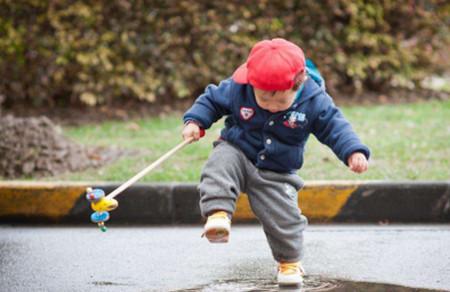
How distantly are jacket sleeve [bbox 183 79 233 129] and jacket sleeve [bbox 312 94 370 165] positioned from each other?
0.42 meters

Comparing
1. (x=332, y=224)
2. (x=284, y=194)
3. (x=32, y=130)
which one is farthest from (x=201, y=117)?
(x=32, y=130)

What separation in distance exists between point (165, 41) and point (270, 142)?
5.86 meters

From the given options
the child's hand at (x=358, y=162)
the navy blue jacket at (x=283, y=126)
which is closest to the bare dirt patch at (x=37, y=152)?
the navy blue jacket at (x=283, y=126)

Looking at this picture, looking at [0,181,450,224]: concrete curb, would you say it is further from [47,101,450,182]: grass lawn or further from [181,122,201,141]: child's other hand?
[181,122,201,141]: child's other hand

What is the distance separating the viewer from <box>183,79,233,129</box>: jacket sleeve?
4.34 meters

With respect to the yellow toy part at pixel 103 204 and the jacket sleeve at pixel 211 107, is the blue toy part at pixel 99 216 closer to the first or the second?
the yellow toy part at pixel 103 204

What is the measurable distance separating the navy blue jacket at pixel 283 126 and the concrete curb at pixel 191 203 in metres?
1.72

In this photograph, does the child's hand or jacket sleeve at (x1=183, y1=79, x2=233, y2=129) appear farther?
jacket sleeve at (x1=183, y1=79, x2=233, y2=129)

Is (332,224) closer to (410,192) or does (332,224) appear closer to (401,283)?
(410,192)

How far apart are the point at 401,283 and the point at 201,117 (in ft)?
3.83

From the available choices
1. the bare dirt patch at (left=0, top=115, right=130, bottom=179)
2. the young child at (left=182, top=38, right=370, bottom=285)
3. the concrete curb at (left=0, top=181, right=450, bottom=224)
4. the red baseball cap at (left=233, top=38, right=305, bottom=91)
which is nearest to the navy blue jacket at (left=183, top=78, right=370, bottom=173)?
the young child at (left=182, top=38, right=370, bottom=285)

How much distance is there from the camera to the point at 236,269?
15.5 ft

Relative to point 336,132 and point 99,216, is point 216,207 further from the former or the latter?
point 336,132

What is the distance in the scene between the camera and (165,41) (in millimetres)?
9906
